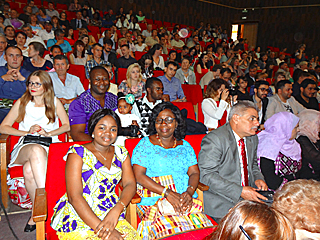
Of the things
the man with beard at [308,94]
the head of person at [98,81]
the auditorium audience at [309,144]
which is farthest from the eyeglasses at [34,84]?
the man with beard at [308,94]

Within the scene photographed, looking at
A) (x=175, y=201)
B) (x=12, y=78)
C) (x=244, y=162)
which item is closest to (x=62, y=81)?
(x=12, y=78)

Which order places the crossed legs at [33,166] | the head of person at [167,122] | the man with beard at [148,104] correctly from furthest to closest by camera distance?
the man with beard at [148,104] → the crossed legs at [33,166] → the head of person at [167,122]

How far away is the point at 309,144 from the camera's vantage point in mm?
2273

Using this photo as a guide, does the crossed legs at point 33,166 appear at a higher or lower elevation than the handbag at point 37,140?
lower

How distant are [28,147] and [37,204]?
77 centimetres

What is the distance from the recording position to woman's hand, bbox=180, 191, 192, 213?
5.06ft

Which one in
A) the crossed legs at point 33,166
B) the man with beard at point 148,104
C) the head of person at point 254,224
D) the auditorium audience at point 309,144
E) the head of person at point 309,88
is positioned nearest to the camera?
the head of person at point 254,224

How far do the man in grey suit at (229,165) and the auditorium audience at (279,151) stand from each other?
29 centimetres

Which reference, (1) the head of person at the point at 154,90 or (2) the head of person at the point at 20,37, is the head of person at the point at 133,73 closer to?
(1) the head of person at the point at 154,90

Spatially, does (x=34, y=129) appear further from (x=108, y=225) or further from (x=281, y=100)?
(x=281, y=100)

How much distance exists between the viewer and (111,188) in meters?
1.45

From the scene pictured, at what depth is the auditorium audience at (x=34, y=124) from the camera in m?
1.91

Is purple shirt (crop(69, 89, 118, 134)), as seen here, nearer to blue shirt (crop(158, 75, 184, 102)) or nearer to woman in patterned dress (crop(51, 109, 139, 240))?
woman in patterned dress (crop(51, 109, 139, 240))

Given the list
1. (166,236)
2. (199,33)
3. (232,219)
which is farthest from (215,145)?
(199,33)
